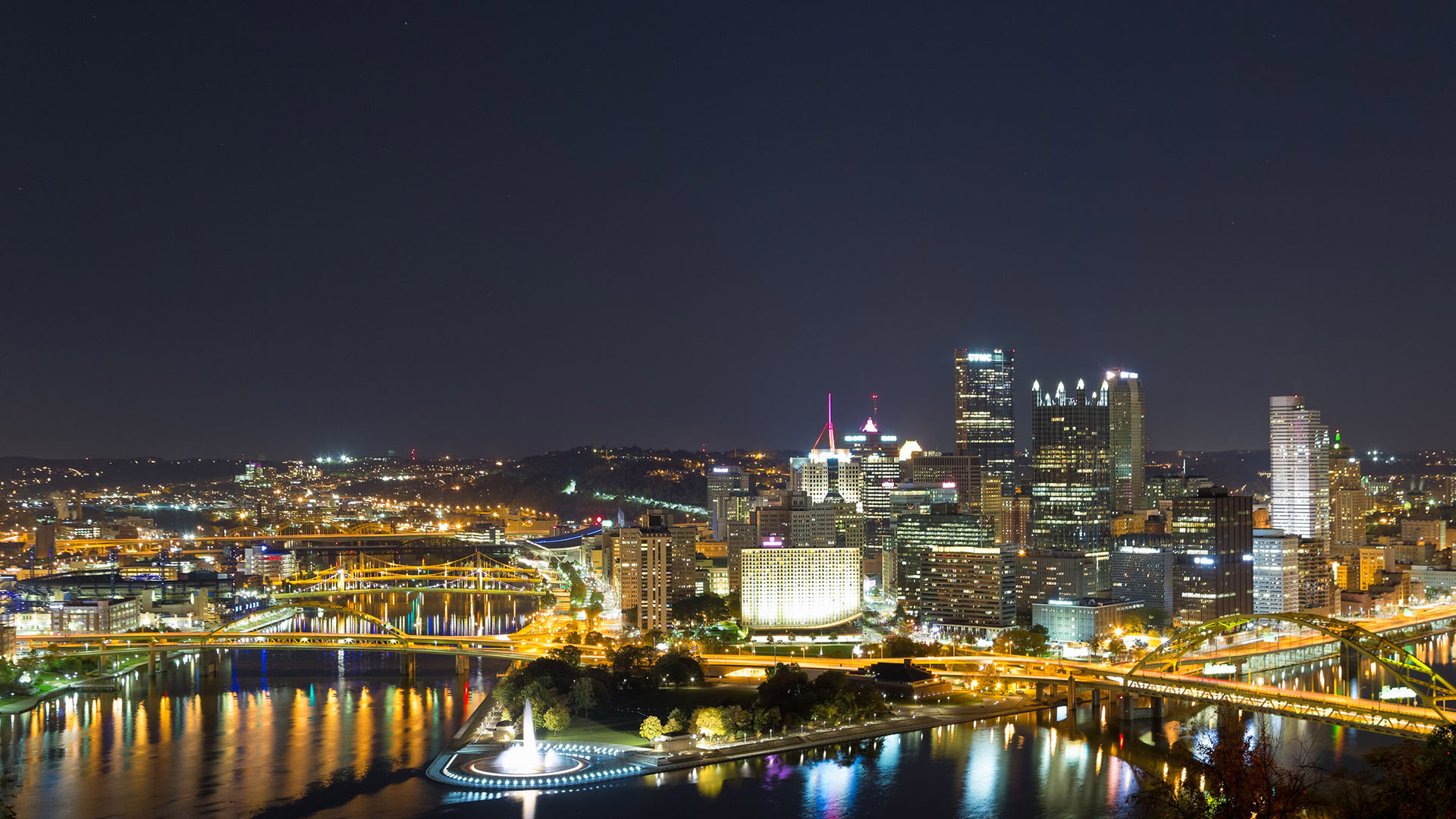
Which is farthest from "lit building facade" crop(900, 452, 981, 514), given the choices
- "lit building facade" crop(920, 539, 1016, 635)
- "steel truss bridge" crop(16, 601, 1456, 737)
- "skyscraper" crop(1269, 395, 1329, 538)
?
"steel truss bridge" crop(16, 601, 1456, 737)

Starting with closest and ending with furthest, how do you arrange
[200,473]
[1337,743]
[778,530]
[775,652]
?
[1337,743] < [775,652] < [778,530] < [200,473]

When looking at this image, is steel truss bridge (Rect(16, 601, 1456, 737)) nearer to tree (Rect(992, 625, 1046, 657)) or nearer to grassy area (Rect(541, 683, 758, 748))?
tree (Rect(992, 625, 1046, 657))

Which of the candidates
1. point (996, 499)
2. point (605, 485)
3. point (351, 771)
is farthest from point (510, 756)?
point (605, 485)

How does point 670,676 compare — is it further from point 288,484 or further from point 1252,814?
point 288,484

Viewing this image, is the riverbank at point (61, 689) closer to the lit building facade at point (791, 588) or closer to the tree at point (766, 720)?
the tree at point (766, 720)

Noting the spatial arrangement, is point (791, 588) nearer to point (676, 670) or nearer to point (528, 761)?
point (676, 670)
